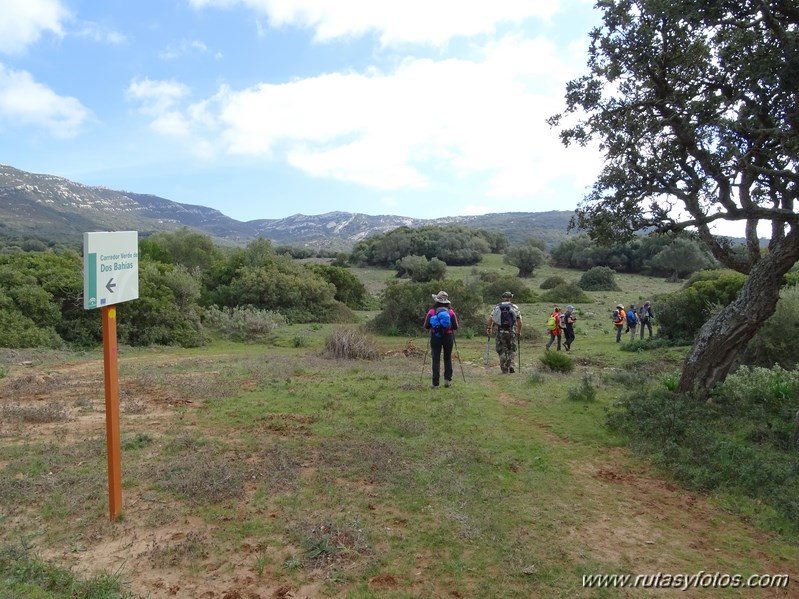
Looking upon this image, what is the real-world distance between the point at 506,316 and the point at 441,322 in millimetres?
2762

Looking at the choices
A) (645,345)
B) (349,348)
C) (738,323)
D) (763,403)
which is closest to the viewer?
(738,323)

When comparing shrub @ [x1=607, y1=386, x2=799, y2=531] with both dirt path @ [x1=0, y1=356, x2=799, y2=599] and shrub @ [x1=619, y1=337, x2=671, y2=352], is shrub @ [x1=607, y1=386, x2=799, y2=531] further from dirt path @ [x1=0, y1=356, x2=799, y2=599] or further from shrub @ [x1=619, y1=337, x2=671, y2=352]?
shrub @ [x1=619, y1=337, x2=671, y2=352]

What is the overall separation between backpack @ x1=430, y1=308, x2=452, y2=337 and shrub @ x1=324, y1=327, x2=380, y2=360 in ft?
21.0

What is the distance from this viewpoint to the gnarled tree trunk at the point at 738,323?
7.79 m

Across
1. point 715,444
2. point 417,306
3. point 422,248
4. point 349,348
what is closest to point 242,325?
point 417,306

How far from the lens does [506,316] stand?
40.3ft

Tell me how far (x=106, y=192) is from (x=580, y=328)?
664 ft

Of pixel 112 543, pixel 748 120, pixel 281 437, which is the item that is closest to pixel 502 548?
pixel 112 543

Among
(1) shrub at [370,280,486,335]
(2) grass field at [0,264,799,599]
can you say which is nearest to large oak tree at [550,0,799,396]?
(2) grass field at [0,264,799,599]

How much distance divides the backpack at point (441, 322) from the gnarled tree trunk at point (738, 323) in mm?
3824

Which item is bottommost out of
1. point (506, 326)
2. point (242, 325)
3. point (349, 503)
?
point (242, 325)

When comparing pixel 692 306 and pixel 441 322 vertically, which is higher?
pixel 441 322

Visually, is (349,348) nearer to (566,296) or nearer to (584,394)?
(584,394)

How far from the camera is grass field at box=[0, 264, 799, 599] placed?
390 cm
